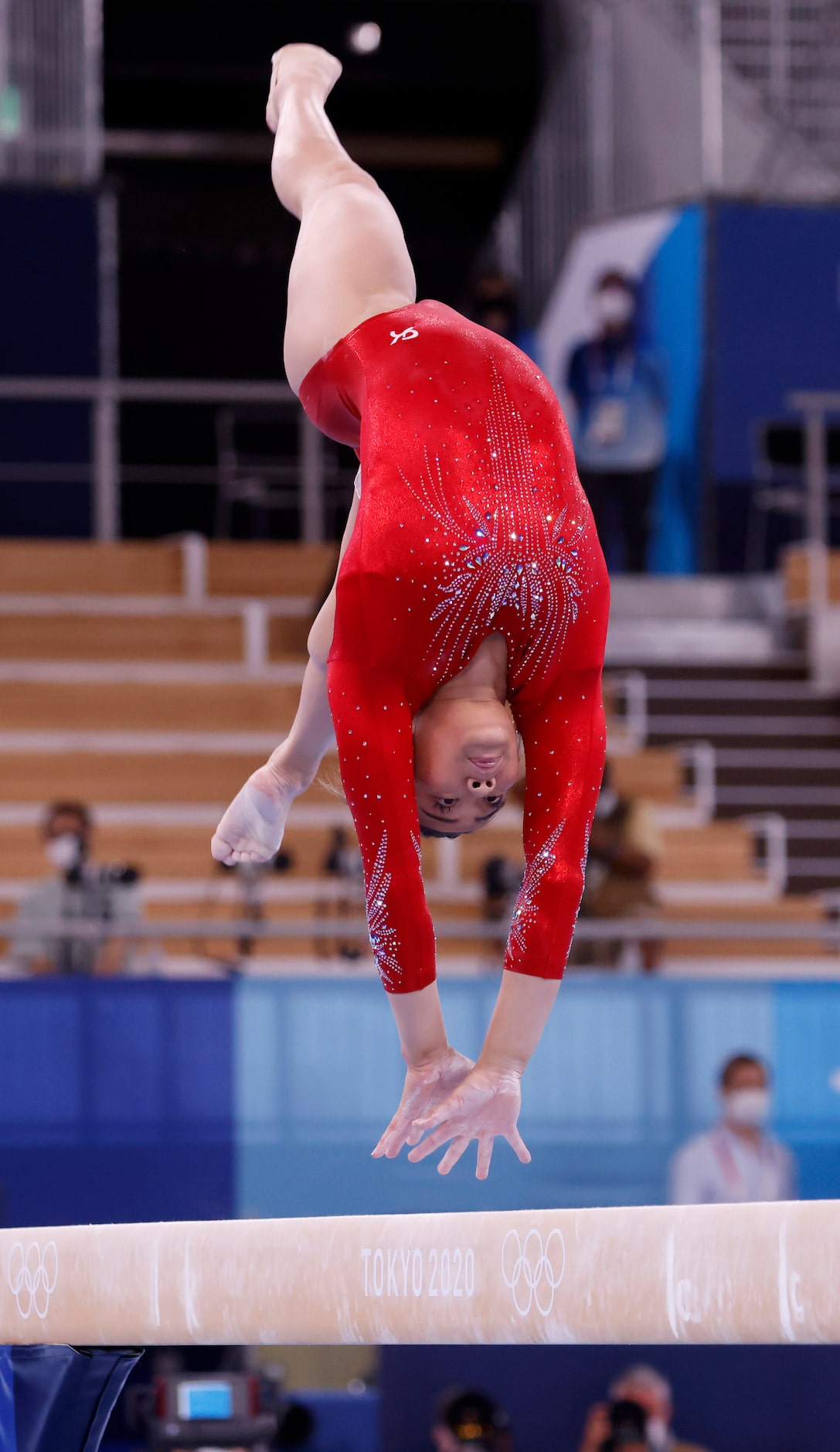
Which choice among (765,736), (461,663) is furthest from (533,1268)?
(765,736)

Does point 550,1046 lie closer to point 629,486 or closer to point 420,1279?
point 420,1279

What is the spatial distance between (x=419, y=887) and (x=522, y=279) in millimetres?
12331

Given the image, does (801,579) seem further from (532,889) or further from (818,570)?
(532,889)

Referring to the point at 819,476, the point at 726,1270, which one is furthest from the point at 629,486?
the point at 726,1270

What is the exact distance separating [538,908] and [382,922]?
0.24m

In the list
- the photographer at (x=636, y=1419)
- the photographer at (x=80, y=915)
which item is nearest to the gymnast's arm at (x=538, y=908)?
the photographer at (x=636, y=1419)

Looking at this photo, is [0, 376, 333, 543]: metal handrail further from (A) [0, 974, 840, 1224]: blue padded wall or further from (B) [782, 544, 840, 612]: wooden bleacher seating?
(A) [0, 974, 840, 1224]: blue padded wall

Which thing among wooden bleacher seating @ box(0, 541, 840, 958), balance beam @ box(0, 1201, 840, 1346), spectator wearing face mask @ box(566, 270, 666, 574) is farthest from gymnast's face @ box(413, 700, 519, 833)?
spectator wearing face mask @ box(566, 270, 666, 574)

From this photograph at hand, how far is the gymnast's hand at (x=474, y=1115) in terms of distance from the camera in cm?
310

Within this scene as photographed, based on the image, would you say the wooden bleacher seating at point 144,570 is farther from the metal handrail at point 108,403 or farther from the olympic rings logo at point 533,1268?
the olympic rings logo at point 533,1268

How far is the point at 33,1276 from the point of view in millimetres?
2932

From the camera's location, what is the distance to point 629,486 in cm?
1256

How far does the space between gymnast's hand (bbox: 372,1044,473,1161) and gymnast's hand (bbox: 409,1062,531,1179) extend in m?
0.01

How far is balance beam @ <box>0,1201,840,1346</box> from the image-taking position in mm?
2258
